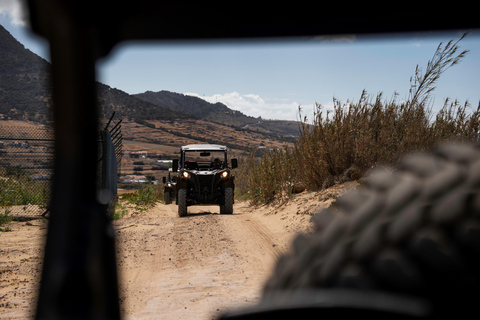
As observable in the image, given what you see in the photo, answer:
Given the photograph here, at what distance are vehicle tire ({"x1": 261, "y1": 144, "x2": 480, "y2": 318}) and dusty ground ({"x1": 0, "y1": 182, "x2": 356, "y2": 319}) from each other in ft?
8.71

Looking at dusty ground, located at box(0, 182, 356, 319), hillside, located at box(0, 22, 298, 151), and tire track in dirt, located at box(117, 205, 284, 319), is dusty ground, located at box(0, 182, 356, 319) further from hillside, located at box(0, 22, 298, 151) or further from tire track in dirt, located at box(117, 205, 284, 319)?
hillside, located at box(0, 22, 298, 151)

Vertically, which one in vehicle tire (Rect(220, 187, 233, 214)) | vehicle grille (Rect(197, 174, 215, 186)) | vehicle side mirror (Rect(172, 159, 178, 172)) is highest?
vehicle side mirror (Rect(172, 159, 178, 172))

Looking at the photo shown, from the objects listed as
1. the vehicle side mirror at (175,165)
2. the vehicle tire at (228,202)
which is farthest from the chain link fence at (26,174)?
the vehicle tire at (228,202)

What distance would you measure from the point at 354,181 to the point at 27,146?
804cm

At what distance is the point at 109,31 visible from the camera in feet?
5.86

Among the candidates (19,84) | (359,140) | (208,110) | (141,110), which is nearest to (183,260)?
(359,140)

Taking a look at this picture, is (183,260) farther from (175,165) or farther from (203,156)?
(203,156)

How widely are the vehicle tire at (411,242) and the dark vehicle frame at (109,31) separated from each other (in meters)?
0.07

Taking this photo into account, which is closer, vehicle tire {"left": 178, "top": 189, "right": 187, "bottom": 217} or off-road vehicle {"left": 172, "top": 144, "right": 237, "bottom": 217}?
vehicle tire {"left": 178, "top": 189, "right": 187, "bottom": 217}

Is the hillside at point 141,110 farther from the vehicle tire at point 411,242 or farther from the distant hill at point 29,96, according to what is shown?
the vehicle tire at point 411,242

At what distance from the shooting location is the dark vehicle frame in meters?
1.60

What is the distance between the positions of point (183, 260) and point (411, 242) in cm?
513

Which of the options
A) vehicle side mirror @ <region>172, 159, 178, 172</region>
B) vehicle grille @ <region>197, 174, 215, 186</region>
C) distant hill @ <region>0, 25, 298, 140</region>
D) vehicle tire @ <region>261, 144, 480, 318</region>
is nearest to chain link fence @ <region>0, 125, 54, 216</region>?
distant hill @ <region>0, 25, 298, 140</region>

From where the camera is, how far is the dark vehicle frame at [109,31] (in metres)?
1.60
